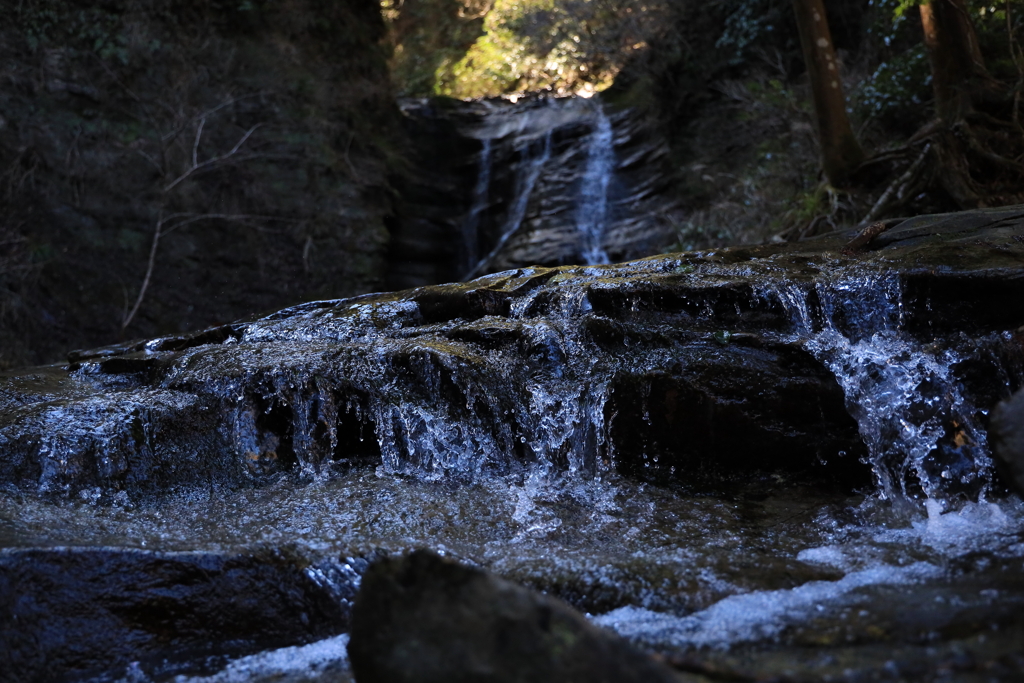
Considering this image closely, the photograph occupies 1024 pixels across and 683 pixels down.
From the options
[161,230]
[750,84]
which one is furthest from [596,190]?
[161,230]

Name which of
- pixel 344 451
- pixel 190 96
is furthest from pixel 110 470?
pixel 190 96

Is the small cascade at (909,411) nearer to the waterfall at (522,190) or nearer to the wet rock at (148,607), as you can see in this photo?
the wet rock at (148,607)

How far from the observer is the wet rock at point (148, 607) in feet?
8.61

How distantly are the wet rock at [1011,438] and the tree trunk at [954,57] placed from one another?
572cm

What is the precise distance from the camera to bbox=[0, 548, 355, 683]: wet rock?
262 centimetres

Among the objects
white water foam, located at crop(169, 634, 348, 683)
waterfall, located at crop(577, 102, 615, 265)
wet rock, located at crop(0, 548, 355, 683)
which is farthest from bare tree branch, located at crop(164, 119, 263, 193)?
white water foam, located at crop(169, 634, 348, 683)

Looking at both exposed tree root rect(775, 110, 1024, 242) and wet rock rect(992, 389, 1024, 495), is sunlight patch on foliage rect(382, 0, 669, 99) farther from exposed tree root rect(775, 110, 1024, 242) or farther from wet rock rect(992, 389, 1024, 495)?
wet rock rect(992, 389, 1024, 495)

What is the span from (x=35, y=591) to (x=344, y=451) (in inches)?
82.3

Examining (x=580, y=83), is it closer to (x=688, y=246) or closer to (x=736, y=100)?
(x=736, y=100)

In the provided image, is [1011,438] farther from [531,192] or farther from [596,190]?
[531,192]

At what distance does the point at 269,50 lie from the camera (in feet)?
42.1

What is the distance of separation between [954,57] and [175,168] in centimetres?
982

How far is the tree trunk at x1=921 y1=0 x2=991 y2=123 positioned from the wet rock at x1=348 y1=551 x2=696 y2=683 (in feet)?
23.7

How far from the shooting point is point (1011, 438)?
251cm
